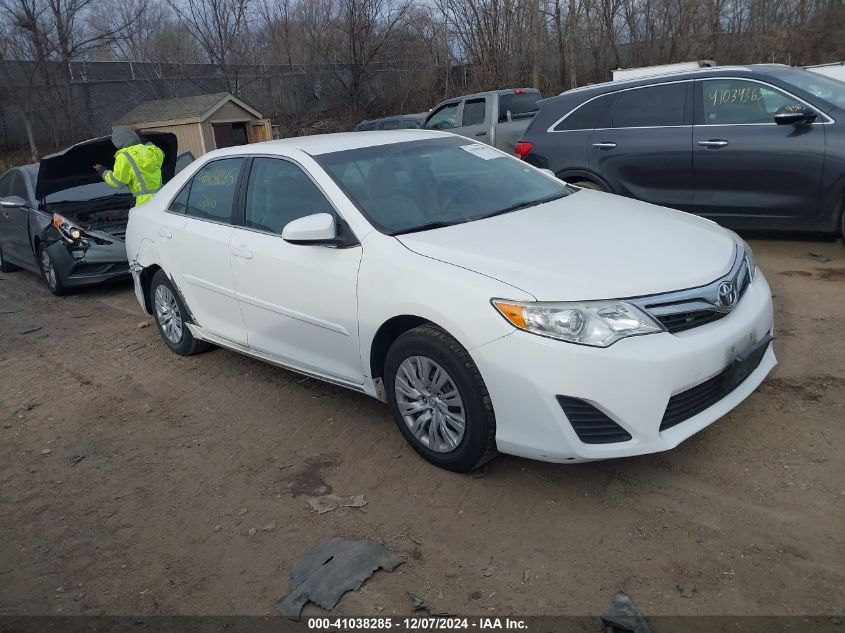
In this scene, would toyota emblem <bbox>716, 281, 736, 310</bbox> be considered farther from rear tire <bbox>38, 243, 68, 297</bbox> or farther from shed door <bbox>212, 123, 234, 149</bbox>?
shed door <bbox>212, 123, 234, 149</bbox>

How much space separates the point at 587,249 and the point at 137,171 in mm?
5621

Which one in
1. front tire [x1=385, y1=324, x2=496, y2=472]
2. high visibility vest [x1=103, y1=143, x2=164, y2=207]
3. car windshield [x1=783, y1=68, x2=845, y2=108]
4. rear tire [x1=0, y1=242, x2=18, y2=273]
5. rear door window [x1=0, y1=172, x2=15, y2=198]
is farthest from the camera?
rear tire [x1=0, y1=242, x2=18, y2=273]

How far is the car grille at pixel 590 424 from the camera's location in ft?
10.2

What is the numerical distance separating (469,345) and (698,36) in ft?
82.1

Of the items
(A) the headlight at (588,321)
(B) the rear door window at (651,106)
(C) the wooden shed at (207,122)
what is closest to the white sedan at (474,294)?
(A) the headlight at (588,321)

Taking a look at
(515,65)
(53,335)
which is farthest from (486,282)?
(515,65)

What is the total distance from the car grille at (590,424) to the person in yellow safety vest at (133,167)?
5.70 m

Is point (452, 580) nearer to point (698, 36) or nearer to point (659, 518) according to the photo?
point (659, 518)

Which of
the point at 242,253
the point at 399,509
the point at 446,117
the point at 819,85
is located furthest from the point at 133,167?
the point at 446,117

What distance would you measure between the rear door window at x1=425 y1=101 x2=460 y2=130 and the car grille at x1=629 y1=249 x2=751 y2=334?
421 inches

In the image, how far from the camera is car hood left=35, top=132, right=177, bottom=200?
8.01m

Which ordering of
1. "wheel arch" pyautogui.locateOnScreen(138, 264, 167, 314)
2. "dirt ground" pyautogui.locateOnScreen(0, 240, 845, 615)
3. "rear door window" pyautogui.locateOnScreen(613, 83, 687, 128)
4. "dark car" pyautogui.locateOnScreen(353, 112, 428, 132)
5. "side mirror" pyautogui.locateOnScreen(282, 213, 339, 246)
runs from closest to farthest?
"dirt ground" pyautogui.locateOnScreen(0, 240, 845, 615)
"side mirror" pyautogui.locateOnScreen(282, 213, 339, 246)
"wheel arch" pyautogui.locateOnScreen(138, 264, 167, 314)
"rear door window" pyautogui.locateOnScreen(613, 83, 687, 128)
"dark car" pyautogui.locateOnScreen(353, 112, 428, 132)

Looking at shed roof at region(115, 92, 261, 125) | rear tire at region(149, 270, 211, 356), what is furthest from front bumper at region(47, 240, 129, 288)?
shed roof at region(115, 92, 261, 125)

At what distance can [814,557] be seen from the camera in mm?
2830
